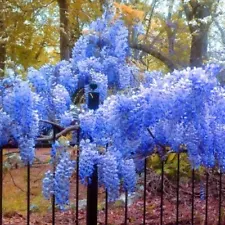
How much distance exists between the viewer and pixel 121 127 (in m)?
2.56

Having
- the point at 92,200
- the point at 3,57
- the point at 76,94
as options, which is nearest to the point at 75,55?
the point at 76,94

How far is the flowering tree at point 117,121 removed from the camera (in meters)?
2.42

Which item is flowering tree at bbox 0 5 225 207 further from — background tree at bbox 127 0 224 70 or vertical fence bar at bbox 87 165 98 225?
background tree at bbox 127 0 224 70

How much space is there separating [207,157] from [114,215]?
3211 millimetres

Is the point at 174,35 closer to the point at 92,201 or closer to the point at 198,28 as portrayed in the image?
the point at 198,28

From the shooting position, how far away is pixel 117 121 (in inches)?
100.0

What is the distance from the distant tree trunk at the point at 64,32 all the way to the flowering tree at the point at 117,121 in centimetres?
621

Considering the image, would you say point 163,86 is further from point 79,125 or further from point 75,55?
point 75,55

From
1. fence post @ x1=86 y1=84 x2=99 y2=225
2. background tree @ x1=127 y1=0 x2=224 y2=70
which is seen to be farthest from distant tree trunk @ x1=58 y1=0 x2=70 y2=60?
fence post @ x1=86 y1=84 x2=99 y2=225

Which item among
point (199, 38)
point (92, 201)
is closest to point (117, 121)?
point (92, 201)

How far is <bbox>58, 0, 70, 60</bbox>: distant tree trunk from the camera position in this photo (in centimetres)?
938

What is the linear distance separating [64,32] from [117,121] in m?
7.12

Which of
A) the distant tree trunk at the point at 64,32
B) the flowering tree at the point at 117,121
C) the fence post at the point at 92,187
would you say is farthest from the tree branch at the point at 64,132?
the distant tree trunk at the point at 64,32

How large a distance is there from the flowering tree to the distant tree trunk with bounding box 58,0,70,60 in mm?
6209
